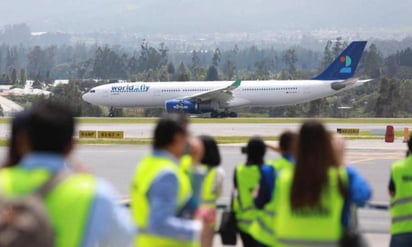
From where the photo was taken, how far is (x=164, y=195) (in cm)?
582

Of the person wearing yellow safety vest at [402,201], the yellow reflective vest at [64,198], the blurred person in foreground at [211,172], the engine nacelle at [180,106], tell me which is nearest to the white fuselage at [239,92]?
the engine nacelle at [180,106]

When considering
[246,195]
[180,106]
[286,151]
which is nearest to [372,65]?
[180,106]

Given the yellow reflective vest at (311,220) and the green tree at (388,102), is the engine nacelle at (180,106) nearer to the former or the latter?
the green tree at (388,102)

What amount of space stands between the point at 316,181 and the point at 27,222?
8.12 feet

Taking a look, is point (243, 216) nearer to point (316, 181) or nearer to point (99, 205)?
point (316, 181)

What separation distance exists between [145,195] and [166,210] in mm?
191

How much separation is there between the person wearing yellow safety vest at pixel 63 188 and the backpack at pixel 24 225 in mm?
359

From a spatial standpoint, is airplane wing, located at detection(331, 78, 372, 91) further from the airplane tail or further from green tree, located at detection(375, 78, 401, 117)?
green tree, located at detection(375, 78, 401, 117)

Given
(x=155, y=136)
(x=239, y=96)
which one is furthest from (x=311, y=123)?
(x=239, y=96)

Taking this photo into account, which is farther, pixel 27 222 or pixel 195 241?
pixel 195 241

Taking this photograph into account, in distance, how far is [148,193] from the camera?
5926mm

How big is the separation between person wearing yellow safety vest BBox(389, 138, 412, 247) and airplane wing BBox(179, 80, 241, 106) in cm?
5508

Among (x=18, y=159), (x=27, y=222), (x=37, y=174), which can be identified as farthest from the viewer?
(x=18, y=159)

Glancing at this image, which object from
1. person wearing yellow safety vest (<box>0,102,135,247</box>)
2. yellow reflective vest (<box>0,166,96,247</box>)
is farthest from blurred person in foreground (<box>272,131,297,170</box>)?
yellow reflective vest (<box>0,166,96,247</box>)
